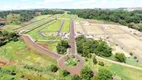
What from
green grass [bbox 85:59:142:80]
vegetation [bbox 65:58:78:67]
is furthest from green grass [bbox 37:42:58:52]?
green grass [bbox 85:59:142:80]

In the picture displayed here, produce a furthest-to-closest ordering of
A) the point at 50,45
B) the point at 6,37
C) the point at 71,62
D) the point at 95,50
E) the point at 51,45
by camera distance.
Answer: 1. the point at 6,37
2. the point at 50,45
3. the point at 51,45
4. the point at 95,50
5. the point at 71,62

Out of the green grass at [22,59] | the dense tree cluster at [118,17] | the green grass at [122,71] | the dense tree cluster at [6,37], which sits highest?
the dense tree cluster at [118,17]

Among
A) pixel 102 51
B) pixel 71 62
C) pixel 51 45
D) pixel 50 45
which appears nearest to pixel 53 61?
pixel 71 62

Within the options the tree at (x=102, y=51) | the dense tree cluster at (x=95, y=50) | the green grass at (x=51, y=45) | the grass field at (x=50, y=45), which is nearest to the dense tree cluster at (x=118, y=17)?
the green grass at (x=51, y=45)

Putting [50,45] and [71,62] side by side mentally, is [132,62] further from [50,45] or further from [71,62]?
[50,45]

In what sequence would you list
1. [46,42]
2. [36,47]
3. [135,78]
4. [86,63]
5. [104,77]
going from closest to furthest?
[104,77], [135,78], [86,63], [36,47], [46,42]

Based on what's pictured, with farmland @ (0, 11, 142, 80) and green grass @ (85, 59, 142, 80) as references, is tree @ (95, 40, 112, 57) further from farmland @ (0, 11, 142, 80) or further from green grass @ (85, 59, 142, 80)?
green grass @ (85, 59, 142, 80)

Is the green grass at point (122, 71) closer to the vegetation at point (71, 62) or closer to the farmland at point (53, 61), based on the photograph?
the farmland at point (53, 61)

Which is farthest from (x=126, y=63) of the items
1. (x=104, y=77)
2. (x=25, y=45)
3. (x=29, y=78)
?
(x=25, y=45)

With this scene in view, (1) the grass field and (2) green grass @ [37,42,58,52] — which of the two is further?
(1) the grass field

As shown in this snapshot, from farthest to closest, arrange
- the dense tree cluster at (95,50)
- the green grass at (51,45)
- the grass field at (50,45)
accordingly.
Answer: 1. the grass field at (50,45)
2. the green grass at (51,45)
3. the dense tree cluster at (95,50)

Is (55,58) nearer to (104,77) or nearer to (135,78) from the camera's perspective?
(104,77)
